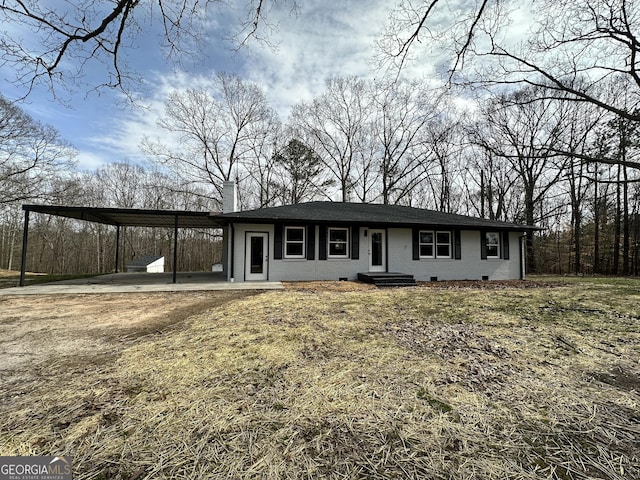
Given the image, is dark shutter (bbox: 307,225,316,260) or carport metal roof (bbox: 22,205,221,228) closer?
carport metal roof (bbox: 22,205,221,228)

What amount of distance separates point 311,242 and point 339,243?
128 cm

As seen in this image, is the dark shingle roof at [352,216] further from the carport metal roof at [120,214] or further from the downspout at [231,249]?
the carport metal roof at [120,214]

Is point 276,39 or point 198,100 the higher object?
point 198,100

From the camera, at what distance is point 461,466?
1535mm

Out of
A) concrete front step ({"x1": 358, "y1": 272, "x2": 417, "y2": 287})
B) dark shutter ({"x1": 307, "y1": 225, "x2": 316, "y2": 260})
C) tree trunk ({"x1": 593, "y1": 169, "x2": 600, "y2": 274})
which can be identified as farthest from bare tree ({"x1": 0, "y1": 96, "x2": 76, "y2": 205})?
tree trunk ({"x1": 593, "y1": 169, "x2": 600, "y2": 274})

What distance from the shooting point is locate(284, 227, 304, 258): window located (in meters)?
11.6

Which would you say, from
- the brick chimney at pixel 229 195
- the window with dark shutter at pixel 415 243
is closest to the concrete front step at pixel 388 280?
the window with dark shutter at pixel 415 243

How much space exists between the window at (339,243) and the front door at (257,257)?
2759 millimetres

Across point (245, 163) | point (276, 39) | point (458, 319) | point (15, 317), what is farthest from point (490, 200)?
point (15, 317)

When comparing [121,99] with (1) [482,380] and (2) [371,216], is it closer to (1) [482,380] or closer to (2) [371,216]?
(1) [482,380]

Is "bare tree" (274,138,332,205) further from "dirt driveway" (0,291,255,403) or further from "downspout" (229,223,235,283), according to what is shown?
"dirt driveway" (0,291,255,403)

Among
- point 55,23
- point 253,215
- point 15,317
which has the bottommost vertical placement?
point 15,317

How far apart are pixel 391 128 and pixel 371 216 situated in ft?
44.3

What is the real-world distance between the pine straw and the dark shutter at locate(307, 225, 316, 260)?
758cm
